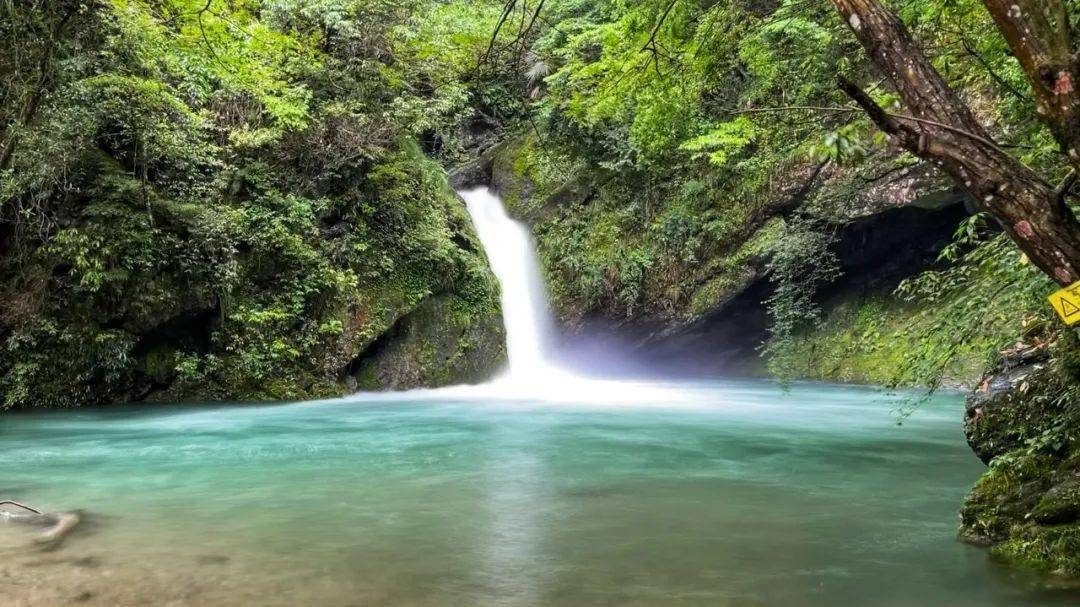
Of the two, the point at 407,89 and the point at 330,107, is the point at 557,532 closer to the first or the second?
the point at 330,107

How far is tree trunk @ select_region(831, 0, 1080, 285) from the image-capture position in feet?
7.99

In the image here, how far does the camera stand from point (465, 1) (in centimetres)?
1966

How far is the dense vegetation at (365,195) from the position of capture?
957 cm

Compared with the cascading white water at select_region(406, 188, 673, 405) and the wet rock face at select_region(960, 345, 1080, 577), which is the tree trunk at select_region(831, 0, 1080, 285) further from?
the cascading white water at select_region(406, 188, 673, 405)

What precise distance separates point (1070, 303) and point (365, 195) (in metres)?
14.5

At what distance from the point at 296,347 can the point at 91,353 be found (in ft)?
10.9

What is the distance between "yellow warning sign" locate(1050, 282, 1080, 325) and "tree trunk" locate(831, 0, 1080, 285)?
84 mm

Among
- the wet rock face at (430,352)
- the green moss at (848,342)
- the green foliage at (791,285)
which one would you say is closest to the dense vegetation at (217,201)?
the wet rock face at (430,352)

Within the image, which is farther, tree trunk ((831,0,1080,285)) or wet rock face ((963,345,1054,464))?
wet rock face ((963,345,1054,464))

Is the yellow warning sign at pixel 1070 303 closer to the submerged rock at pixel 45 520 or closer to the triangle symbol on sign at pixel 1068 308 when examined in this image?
the triangle symbol on sign at pixel 1068 308

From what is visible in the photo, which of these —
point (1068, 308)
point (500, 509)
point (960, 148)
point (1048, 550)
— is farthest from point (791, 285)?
point (1068, 308)

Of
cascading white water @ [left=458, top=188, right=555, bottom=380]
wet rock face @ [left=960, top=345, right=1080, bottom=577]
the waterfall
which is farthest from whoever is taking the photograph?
cascading white water @ [left=458, top=188, right=555, bottom=380]

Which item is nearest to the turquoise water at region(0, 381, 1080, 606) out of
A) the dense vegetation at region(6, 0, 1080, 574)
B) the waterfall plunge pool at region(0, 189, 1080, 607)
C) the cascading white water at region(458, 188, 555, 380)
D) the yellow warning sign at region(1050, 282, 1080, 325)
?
the waterfall plunge pool at region(0, 189, 1080, 607)

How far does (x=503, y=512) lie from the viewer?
5723mm
